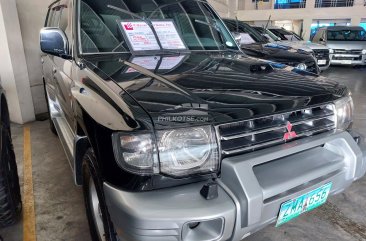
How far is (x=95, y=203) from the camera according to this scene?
1.82 m

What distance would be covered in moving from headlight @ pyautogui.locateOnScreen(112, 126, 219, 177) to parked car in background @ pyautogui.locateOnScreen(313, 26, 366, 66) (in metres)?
11.6

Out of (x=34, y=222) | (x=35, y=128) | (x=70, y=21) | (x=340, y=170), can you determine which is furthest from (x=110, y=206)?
(x=35, y=128)

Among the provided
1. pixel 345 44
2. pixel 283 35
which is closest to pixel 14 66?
pixel 283 35

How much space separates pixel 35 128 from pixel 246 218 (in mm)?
4123

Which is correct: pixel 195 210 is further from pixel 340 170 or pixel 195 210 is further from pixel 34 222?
pixel 34 222

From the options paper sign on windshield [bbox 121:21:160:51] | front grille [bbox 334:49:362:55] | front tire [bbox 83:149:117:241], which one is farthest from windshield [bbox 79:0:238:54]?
front grille [bbox 334:49:362:55]

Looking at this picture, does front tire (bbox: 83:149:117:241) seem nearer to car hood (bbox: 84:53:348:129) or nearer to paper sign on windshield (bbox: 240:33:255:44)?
car hood (bbox: 84:53:348:129)

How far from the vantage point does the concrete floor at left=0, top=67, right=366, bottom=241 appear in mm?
2244

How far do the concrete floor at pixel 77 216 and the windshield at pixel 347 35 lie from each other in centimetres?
1024

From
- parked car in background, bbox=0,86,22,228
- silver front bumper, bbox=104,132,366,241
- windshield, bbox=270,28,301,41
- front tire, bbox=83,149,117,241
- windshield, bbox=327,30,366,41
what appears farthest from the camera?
windshield, bbox=327,30,366,41

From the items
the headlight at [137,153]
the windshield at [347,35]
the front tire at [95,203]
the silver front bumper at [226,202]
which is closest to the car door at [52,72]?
the front tire at [95,203]

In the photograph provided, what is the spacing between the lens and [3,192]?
6.48 feet

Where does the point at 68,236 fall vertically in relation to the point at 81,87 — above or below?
below

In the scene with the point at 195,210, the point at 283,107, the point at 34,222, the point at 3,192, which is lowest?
the point at 34,222
